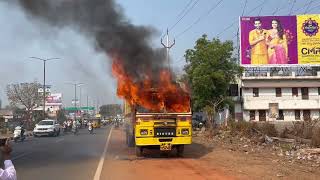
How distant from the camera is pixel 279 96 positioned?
67.2 m

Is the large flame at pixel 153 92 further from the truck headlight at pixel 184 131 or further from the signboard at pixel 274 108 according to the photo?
the signboard at pixel 274 108

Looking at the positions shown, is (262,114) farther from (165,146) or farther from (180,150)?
(165,146)

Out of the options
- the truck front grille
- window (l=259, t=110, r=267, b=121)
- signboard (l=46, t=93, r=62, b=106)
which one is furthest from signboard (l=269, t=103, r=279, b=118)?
signboard (l=46, t=93, r=62, b=106)

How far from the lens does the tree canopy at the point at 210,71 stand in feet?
159

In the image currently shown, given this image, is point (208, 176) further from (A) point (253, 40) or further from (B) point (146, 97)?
(A) point (253, 40)

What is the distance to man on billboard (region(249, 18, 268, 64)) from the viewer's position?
57.1 metres

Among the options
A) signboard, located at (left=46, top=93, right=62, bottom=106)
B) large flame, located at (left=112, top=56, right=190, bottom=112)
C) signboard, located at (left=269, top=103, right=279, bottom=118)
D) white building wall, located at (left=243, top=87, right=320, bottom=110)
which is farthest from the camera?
signboard, located at (left=46, top=93, right=62, bottom=106)

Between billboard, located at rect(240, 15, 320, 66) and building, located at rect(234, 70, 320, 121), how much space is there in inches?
343

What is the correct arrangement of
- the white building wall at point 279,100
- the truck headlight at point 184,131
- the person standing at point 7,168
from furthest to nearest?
the white building wall at point 279,100 < the truck headlight at point 184,131 < the person standing at point 7,168

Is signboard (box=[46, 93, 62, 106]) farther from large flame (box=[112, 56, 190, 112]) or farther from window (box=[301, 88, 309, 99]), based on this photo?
large flame (box=[112, 56, 190, 112])

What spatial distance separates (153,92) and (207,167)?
4634 mm

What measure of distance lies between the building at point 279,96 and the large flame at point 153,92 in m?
46.9

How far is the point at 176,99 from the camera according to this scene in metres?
19.6

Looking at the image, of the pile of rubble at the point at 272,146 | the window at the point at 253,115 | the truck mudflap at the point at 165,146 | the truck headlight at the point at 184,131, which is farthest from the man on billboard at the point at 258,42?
the truck mudflap at the point at 165,146
